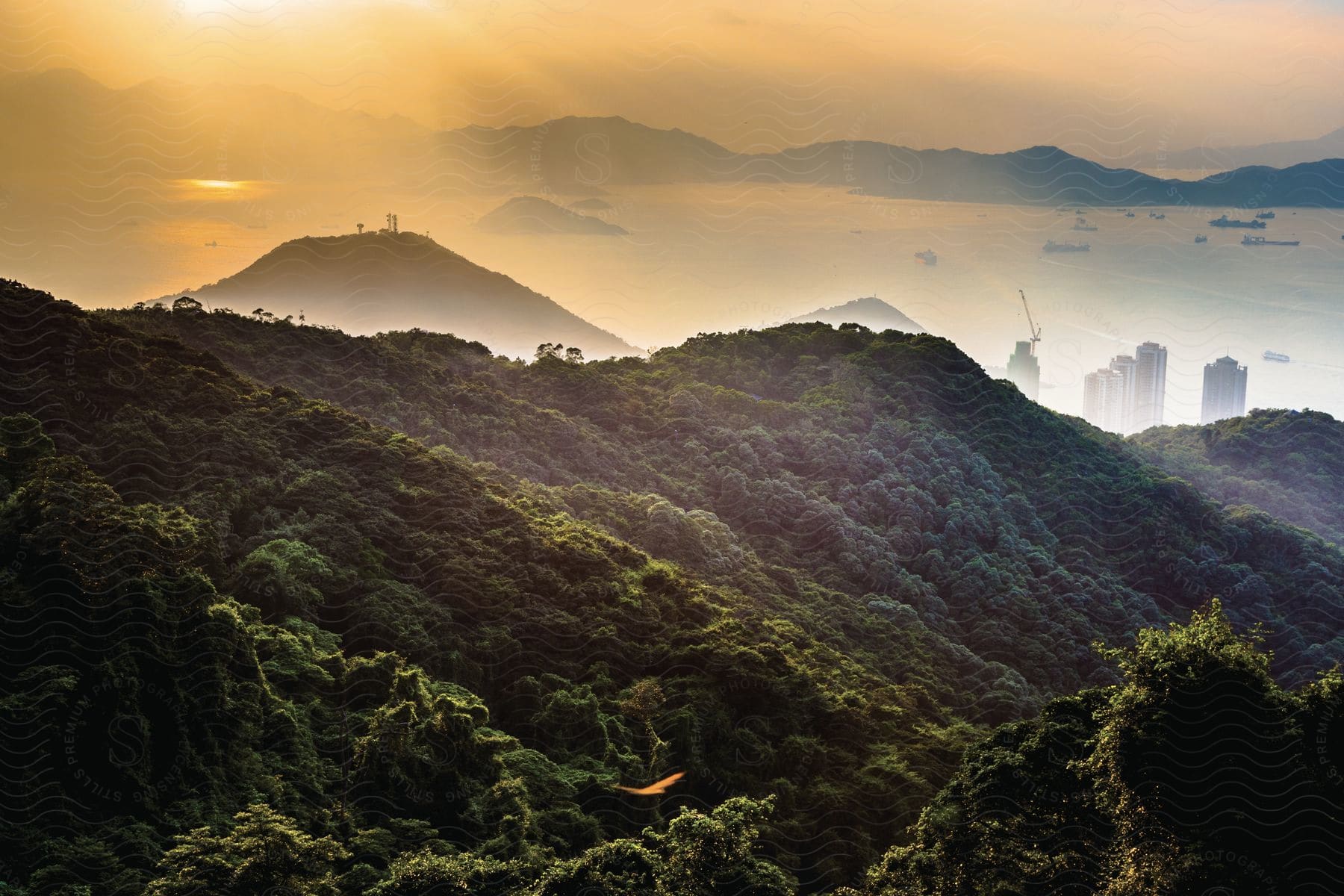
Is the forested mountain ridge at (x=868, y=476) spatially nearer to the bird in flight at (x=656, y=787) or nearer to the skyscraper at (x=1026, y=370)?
the bird in flight at (x=656, y=787)

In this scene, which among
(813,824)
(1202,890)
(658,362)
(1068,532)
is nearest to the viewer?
(1202,890)

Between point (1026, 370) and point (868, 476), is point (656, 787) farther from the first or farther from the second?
point (1026, 370)

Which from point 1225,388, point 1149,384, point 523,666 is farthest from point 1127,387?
point 523,666

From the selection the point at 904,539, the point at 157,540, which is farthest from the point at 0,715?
the point at 904,539

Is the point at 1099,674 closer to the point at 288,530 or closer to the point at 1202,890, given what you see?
Answer: the point at 1202,890

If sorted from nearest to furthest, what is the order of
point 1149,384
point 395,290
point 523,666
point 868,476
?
point 523,666, point 868,476, point 395,290, point 1149,384

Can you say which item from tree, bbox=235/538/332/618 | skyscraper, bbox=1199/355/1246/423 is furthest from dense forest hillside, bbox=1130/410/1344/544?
tree, bbox=235/538/332/618
